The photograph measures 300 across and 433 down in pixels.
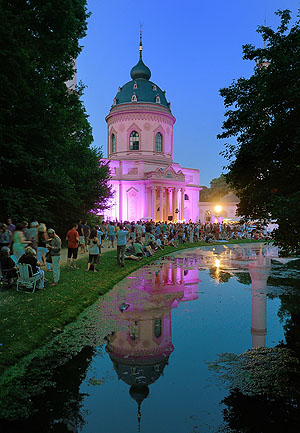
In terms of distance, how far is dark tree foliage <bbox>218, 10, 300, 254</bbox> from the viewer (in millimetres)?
11148

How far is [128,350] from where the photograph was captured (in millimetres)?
6078

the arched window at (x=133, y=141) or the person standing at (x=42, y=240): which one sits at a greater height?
the arched window at (x=133, y=141)

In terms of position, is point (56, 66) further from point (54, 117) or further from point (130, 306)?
point (130, 306)

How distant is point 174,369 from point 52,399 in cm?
186

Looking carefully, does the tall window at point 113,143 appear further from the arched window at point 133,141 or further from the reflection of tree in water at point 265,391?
the reflection of tree in water at point 265,391

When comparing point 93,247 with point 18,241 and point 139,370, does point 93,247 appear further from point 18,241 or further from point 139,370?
point 139,370

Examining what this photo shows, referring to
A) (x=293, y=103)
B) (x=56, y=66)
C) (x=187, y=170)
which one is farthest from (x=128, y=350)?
(x=187, y=170)

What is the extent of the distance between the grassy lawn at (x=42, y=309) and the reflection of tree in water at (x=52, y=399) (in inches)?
25.9

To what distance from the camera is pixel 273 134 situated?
1293 cm

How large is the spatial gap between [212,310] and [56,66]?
17.0 m

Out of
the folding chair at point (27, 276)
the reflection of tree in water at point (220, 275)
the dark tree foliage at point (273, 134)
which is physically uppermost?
the dark tree foliage at point (273, 134)

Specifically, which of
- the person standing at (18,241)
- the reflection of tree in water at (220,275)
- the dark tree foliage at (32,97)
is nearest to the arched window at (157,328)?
the person standing at (18,241)

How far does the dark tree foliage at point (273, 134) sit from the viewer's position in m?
11.1

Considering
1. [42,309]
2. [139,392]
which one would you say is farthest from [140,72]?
[139,392]
